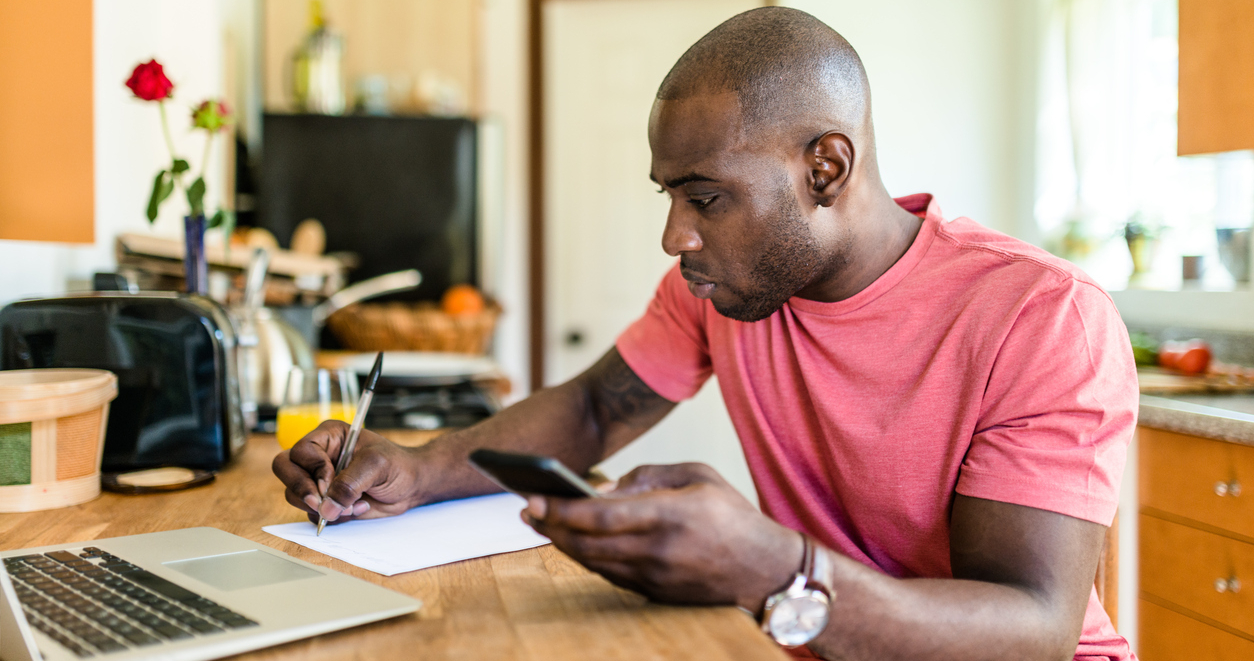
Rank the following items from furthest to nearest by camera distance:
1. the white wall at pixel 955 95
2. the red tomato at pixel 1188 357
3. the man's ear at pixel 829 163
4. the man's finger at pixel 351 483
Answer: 1. the white wall at pixel 955 95
2. the red tomato at pixel 1188 357
3. the man's ear at pixel 829 163
4. the man's finger at pixel 351 483

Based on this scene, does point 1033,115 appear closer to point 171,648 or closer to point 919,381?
point 919,381

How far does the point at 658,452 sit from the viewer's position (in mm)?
3549

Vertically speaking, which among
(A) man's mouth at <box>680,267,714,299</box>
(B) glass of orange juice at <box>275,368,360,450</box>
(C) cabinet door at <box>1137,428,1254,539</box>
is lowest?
(C) cabinet door at <box>1137,428,1254,539</box>

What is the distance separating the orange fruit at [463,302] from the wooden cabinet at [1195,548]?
2.09m

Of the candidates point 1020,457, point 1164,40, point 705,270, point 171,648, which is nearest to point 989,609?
point 1020,457

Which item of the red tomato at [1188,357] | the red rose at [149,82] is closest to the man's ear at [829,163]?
the red rose at [149,82]

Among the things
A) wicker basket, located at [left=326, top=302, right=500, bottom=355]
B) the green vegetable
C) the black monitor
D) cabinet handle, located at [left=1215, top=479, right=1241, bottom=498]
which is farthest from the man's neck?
the black monitor

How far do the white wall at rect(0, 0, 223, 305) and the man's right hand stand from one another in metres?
0.66

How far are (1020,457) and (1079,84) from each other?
2.60 meters

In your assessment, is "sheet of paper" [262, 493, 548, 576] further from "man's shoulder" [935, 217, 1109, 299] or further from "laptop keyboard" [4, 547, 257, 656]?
"man's shoulder" [935, 217, 1109, 299]

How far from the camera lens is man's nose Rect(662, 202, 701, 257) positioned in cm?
104

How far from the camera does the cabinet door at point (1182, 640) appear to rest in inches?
64.1

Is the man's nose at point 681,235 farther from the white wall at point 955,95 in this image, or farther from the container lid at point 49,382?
the white wall at point 955,95

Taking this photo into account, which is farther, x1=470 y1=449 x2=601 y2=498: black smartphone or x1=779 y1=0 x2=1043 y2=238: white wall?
x1=779 y1=0 x2=1043 y2=238: white wall
